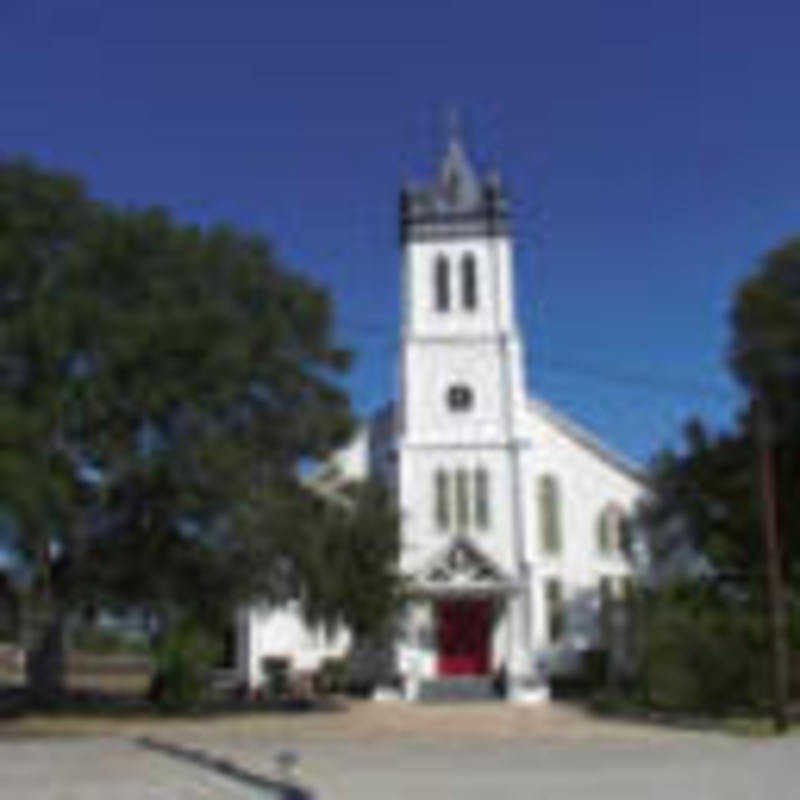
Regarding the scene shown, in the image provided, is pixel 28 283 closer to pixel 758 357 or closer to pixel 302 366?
pixel 302 366

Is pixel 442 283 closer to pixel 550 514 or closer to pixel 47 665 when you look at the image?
pixel 550 514

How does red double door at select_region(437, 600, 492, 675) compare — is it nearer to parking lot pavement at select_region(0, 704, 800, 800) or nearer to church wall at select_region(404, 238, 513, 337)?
parking lot pavement at select_region(0, 704, 800, 800)

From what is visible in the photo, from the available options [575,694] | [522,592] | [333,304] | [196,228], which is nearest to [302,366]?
[333,304]

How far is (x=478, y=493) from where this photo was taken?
35469 mm

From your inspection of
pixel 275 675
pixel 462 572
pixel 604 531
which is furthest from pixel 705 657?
pixel 275 675

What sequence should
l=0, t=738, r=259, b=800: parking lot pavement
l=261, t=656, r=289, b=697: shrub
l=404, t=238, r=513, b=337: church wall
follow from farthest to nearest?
l=404, t=238, r=513, b=337: church wall < l=261, t=656, r=289, b=697: shrub < l=0, t=738, r=259, b=800: parking lot pavement

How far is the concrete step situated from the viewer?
33.3 m

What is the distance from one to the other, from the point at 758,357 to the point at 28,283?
18253 mm

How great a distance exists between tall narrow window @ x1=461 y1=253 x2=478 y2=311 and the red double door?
941 cm

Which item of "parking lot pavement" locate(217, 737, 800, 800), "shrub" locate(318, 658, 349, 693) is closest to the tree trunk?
"parking lot pavement" locate(217, 737, 800, 800)

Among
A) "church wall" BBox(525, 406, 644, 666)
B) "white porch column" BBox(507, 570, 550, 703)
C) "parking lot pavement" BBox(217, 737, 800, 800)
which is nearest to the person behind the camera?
"parking lot pavement" BBox(217, 737, 800, 800)

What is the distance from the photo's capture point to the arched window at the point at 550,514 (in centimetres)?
3625

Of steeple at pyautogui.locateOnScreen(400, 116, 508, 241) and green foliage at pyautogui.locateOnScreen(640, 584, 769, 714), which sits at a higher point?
steeple at pyautogui.locateOnScreen(400, 116, 508, 241)

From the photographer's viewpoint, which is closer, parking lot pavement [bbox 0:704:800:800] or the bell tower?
parking lot pavement [bbox 0:704:800:800]
